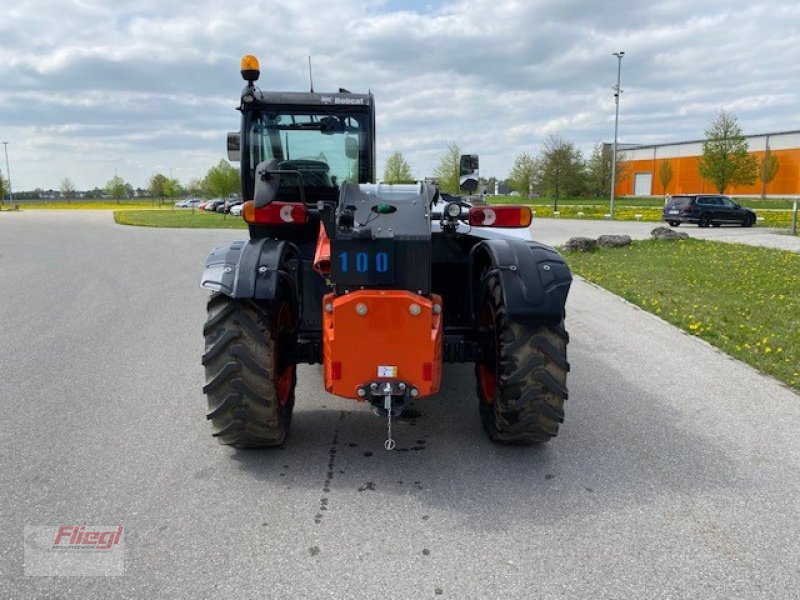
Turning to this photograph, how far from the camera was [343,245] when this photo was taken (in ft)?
12.5

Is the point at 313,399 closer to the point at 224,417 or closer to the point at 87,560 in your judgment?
the point at 224,417

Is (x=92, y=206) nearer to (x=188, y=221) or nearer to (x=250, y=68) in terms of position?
(x=188, y=221)

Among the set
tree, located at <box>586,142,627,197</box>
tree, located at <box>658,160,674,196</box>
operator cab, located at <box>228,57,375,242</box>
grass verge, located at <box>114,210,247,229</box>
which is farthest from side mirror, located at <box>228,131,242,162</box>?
tree, located at <box>658,160,674,196</box>

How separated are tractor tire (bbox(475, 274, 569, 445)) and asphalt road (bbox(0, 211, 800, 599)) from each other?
238mm

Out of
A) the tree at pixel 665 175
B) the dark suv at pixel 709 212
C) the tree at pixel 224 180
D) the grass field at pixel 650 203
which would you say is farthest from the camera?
the tree at pixel 665 175

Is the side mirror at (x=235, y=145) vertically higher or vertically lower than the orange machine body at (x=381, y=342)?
higher

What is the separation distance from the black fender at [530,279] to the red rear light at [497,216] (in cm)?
30

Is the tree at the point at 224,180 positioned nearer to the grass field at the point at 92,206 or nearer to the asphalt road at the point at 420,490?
the grass field at the point at 92,206

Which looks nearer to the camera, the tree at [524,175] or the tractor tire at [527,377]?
the tractor tire at [527,377]

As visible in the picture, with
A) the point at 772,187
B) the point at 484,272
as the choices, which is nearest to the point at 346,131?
the point at 484,272

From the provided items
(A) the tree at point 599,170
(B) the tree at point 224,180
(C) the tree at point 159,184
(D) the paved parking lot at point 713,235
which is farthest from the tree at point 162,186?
(D) the paved parking lot at point 713,235

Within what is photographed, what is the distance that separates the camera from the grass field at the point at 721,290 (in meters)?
6.97

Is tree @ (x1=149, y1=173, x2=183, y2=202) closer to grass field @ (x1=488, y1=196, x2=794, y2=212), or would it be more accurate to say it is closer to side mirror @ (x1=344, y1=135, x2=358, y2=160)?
grass field @ (x1=488, y1=196, x2=794, y2=212)

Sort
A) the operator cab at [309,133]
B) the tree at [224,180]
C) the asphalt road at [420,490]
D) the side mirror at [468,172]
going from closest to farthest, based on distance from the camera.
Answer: the asphalt road at [420,490], the side mirror at [468,172], the operator cab at [309,133], the tree at [224,180]
